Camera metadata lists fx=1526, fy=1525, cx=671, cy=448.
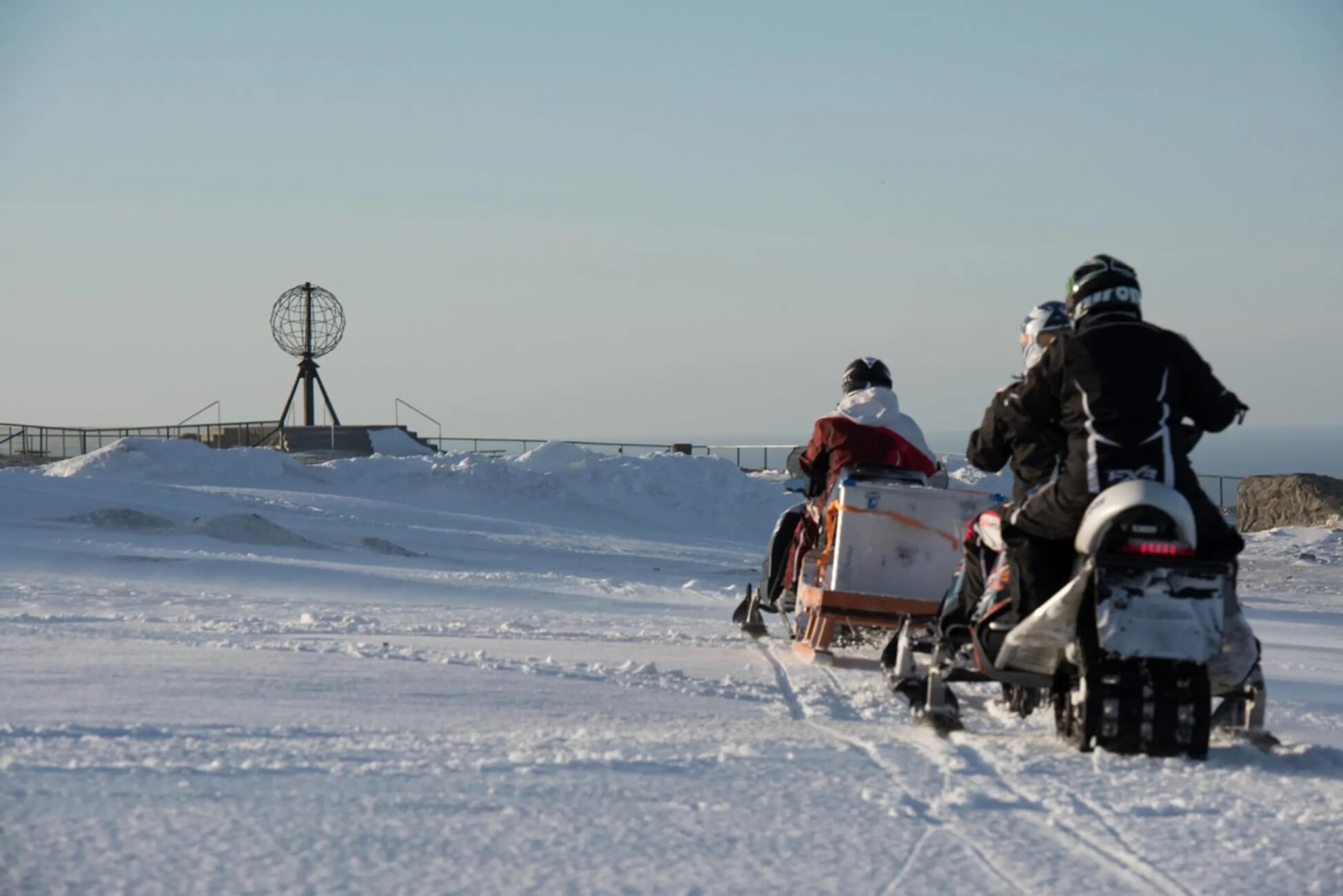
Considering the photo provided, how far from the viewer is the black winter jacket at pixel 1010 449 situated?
5.50 meters

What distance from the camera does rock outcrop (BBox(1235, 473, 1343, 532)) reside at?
2842 centimetres

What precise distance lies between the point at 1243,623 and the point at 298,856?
3.20 meters

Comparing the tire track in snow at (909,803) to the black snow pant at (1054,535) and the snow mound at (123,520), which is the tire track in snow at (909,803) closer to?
the black snow pant at (1054,535)

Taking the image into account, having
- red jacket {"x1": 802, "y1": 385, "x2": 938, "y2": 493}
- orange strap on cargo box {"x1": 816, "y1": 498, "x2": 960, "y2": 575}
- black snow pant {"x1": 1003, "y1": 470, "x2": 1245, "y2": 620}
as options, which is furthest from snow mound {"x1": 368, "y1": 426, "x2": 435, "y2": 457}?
black snow pant {"x1": 1003, "y1": 470, "x2": 1245, "y2": 620}

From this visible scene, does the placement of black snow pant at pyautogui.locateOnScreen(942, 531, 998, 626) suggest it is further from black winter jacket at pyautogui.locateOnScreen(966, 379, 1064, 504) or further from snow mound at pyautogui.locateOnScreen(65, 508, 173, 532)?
snow mound at pyautogui.locateOnScreen(65, 508, 173, 532)

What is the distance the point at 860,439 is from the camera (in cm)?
903

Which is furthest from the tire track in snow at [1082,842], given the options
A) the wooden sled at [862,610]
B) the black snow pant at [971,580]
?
the wooden sled at [862,610]

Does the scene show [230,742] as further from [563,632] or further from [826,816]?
[563,632]

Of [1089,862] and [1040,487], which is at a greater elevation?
[1040,487]

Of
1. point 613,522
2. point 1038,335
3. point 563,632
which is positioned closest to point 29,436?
point 613,522

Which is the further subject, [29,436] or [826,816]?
[29,436]

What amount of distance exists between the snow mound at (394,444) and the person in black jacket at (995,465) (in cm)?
4424

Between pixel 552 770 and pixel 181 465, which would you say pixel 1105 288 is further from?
pixel 181 465

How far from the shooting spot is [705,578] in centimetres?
1680
